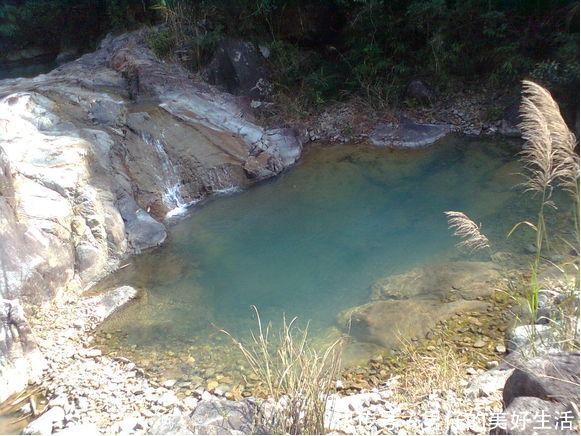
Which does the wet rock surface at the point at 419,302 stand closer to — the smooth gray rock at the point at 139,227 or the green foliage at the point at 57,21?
A: the smooth gray rock at the point at 139,227

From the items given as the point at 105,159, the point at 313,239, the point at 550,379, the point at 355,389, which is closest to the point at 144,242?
the point at 105,159

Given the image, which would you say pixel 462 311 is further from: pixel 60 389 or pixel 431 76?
pixel 431 76

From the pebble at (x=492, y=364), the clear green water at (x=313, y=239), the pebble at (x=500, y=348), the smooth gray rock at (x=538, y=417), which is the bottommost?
the pebble at (x=500, y=348)

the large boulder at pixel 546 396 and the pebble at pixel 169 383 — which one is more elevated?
the large boulder at pixel 546 396

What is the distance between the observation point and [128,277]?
5.13 meters

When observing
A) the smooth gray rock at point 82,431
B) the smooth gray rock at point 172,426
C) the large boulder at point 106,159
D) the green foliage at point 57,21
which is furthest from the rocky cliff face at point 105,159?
the green foliage at point 57,21

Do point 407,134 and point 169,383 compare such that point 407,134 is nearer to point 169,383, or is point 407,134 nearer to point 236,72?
point 236,72

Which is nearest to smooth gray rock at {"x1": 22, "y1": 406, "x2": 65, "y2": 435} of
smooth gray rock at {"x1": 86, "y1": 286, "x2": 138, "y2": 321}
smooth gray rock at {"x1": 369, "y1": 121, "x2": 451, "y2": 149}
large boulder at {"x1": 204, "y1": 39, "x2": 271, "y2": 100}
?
smooth gray rock at {"x1": 86, "y1": 286, "x2": 138, "y2": 321}

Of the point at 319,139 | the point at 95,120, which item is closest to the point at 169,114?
the point at 95,120

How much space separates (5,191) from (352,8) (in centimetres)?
538

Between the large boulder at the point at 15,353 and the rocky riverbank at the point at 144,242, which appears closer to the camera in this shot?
the rocky riverbank at the point at 144,242

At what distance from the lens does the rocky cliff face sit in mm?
4797

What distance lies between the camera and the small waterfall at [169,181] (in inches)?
251

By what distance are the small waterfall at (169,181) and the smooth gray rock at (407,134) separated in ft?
8.39
